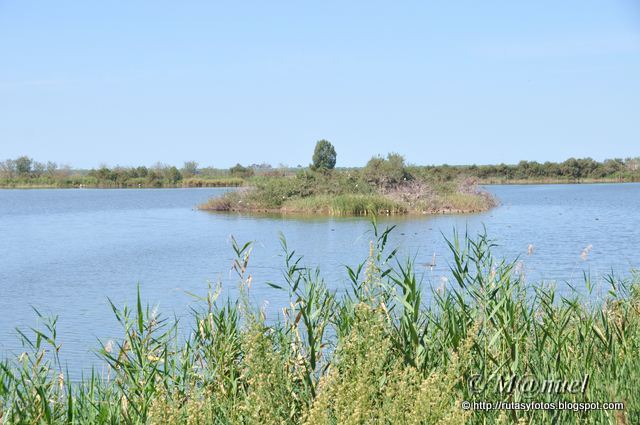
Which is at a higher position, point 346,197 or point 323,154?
point 323,154

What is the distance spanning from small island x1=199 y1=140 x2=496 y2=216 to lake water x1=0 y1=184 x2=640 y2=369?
2.13 meters

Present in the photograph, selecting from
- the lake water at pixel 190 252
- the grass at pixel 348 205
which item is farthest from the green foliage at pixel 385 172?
the lake water at pixel 190 252

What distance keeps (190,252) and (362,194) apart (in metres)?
14.3

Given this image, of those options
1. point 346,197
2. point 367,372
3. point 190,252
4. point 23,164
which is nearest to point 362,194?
point 346,197

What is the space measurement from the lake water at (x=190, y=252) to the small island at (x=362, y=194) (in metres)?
2.13

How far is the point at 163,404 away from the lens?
3.32 meters

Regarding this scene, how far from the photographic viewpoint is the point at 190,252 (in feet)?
57.0

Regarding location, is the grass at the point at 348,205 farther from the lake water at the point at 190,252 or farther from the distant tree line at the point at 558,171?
the distant tree line at the point at 558,171

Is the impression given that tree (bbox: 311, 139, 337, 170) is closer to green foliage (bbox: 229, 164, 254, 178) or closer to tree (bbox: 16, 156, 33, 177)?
green foliage (bbox: 229, 164, 254, 178)

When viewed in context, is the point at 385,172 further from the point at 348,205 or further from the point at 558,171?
the point at 558,171

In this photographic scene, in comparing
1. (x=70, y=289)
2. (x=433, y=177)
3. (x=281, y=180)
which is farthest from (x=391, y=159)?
(x=70, y=289)

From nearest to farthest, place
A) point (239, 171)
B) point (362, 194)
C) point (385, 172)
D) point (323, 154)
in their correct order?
point (362, 194), point (385, 172), point (323, 154), point (239, 171)

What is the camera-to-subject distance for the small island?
97.2 feet

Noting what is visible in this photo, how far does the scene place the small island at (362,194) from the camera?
97.2ft
